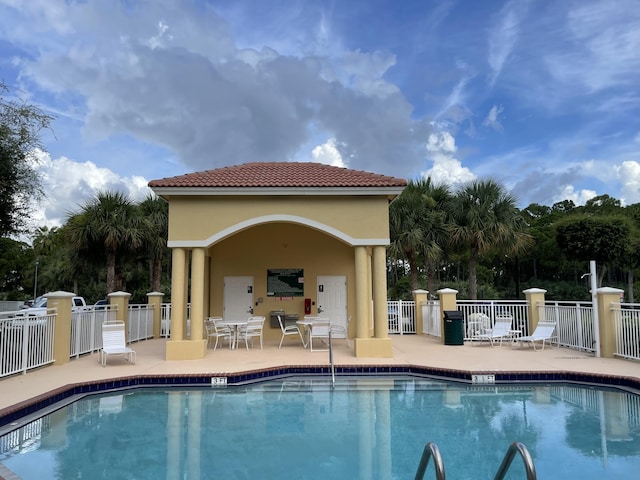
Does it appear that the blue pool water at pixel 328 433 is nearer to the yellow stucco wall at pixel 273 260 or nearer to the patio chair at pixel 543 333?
the patio chair at pixel 543 333

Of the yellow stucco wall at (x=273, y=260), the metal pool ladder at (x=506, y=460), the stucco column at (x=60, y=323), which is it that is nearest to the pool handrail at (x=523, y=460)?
the metal pool ladder at (x=506, y=460)

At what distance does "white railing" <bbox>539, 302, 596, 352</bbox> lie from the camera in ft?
38.7

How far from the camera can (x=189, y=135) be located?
19281mm

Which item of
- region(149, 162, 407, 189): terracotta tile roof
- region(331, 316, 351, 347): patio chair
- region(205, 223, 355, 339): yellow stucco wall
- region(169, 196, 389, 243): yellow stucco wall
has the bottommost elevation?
region(331, 316, 351, 347): patio chair

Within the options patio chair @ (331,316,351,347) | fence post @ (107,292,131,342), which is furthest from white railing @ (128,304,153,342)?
patio chair @ (331,316,351,347)

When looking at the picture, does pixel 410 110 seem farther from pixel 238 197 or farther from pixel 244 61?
pixel 238 197

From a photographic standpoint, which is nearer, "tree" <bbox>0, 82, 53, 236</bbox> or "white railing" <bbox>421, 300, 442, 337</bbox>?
"tree" <bbox>0, 82, 53, 236</bbox>

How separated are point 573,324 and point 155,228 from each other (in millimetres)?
16992

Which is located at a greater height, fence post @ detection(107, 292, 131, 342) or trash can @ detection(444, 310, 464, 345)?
fence post @ detection(107, 292, 131, 342)

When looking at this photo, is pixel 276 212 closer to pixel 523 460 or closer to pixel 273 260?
pixel 273 260

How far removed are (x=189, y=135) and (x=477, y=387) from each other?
1580 centimetres

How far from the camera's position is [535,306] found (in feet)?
46.5

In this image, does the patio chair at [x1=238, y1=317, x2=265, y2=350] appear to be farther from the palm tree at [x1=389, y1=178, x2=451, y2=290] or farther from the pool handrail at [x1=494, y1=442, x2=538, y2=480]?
the pool handrail at [x1=494, y1=442, x2=538, y2=480]

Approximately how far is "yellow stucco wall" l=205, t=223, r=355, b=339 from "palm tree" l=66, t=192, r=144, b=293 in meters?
6.64
